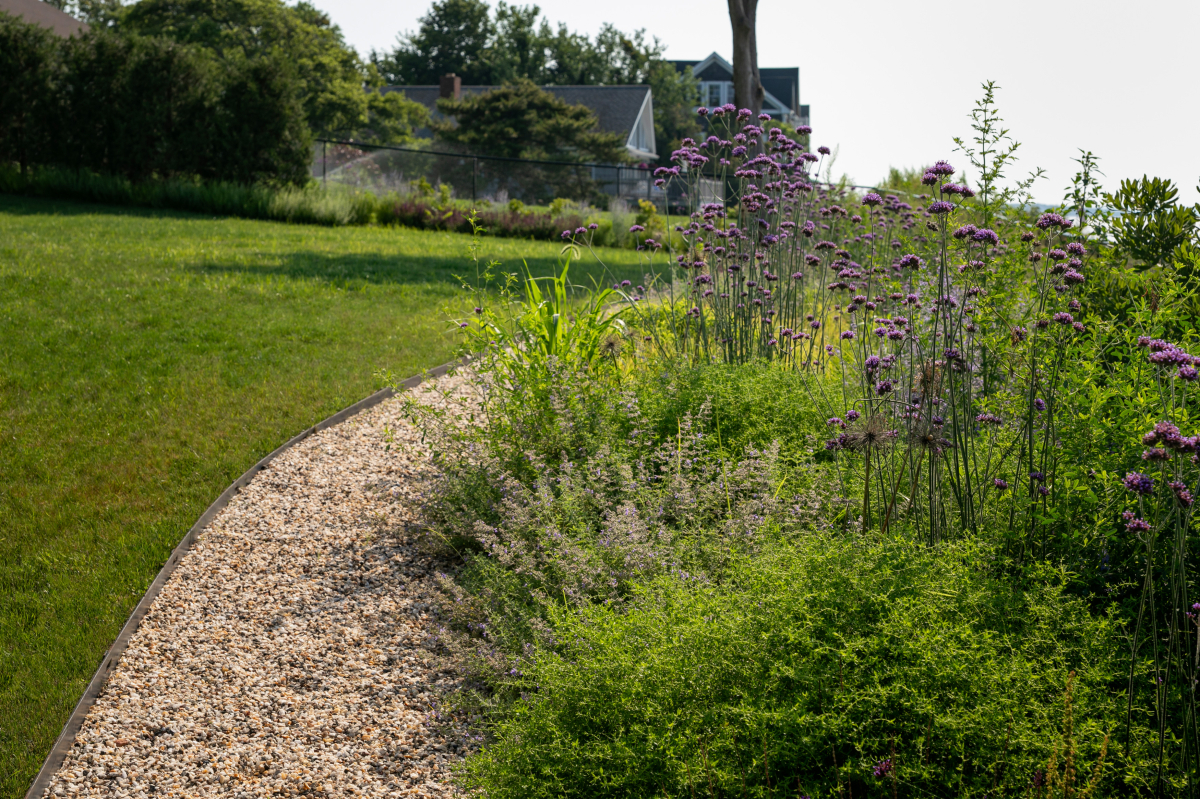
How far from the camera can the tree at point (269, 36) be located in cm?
3416

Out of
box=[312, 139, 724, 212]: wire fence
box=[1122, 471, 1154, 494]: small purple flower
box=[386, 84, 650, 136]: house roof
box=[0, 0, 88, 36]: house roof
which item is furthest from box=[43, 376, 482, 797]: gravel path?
box=[386, 84, 650, 136]: house roof

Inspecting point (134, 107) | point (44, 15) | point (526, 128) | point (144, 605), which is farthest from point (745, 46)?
point (44, 15)

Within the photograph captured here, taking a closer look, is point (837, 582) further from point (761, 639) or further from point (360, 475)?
point (360, 475)

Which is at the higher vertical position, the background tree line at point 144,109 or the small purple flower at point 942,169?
the background tree line at point 144,109

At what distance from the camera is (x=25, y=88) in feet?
49.2

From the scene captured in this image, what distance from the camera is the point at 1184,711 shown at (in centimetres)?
200

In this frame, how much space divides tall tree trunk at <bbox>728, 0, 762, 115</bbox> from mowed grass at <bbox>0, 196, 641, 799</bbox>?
4564mm

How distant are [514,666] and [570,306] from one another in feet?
13.0

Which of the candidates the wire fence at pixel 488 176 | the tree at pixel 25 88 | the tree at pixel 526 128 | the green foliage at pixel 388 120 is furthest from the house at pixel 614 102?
the tree at pixel 25 88

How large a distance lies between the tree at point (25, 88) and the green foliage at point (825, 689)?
17259mm

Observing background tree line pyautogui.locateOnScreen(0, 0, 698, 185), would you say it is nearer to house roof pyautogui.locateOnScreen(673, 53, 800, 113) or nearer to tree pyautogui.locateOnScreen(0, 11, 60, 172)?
tree pyautogui.locateOnScreen(0, 11, 60, 172)

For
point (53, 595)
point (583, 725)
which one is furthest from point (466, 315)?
point (583, 725)

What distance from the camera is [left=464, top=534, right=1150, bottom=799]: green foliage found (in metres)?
1.88

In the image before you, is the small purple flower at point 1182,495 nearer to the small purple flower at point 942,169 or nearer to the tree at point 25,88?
the small purple flower at point 942,169
